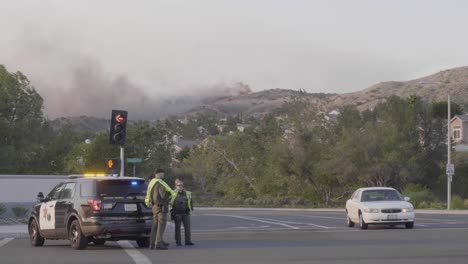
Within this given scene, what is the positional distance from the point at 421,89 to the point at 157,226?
158200 mm

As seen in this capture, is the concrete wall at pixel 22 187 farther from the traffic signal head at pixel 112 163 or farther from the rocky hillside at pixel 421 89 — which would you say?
the rocky hillside at pixel 421 89

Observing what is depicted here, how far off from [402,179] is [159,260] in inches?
1878

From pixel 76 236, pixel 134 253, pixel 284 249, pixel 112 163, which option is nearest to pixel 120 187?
pixel 76 236

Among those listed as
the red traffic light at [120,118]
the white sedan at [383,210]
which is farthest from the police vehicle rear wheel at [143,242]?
the white sedan at [383,210]

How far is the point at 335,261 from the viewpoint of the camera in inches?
693

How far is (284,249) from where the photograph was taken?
827 inches

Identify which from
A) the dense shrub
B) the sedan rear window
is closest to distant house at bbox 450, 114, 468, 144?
the dense shrub

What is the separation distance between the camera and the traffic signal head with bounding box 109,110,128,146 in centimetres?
3050

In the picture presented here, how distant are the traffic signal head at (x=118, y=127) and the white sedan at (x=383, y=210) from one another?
8720 mm

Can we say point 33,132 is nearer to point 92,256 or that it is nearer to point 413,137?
point 413,137

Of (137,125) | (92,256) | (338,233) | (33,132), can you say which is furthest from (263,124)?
(92,256)

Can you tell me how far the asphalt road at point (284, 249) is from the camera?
18375mm

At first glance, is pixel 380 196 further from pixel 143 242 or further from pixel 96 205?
pixel 96 205

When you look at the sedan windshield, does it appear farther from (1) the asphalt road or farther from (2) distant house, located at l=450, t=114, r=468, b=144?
(2) distant house, located at l=450, t=114, r=468, b=144
